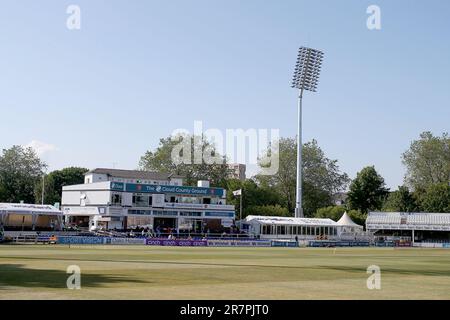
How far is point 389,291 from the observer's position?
20922 millimetres

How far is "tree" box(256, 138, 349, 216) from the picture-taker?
13788 cm

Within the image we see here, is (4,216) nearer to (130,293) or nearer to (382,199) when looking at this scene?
(130,293)

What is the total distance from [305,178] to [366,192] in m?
13.9

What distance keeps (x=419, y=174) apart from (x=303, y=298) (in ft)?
398

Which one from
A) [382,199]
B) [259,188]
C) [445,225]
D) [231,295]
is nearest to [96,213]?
[259,188]

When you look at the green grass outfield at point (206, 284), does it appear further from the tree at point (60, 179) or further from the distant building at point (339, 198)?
the distant building at point (339, 198)

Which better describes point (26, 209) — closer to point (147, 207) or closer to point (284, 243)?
point (147, 207)

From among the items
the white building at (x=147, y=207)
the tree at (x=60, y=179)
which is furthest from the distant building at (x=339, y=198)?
the tree at (x=60, y=179)

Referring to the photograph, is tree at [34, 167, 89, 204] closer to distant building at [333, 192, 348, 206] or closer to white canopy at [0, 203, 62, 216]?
white canopy at [0, 203, 62, 216]

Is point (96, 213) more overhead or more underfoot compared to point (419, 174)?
more underfoot

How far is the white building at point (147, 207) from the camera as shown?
309 feet

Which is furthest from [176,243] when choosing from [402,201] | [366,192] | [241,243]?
[366,192]

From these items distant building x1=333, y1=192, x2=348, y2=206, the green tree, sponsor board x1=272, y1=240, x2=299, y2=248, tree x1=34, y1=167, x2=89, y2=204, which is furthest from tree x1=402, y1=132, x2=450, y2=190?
tree x1=34, y1=167, x2=89, y2=204
